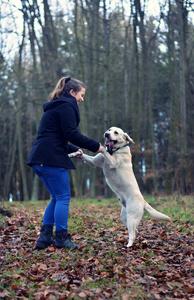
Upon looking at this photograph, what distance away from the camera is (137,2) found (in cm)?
1278

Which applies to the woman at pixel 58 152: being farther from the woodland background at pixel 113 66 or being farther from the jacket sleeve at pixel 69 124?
the woodland background at pixel 113 66

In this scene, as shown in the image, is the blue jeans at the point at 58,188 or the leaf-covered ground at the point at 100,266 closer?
the leaf-covered ground at the point at 100,266

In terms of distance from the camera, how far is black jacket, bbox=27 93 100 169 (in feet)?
15.1

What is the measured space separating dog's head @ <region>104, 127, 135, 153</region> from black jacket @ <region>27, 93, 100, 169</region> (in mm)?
560

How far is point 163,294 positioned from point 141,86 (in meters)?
14.4

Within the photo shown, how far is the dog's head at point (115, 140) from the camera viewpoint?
530 cm

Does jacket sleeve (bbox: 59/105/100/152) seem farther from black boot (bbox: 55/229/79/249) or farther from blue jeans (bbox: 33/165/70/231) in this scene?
black boot (bbox: 55/229/79/249)

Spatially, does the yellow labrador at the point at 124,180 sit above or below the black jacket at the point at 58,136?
below

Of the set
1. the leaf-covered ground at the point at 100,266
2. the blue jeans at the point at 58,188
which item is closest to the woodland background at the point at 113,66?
the leaf-covered ground at the point at 100,266

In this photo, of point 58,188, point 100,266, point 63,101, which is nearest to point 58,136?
point 63,101

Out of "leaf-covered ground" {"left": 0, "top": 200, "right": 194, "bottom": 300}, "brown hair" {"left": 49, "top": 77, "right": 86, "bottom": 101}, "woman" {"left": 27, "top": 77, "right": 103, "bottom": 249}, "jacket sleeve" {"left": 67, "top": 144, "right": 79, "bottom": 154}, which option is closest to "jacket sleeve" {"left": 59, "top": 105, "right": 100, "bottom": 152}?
"woman" {"left": 27, "top": 77, "right": 103, "bottom": 249}

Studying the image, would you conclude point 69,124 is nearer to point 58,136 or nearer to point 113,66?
point 58,136

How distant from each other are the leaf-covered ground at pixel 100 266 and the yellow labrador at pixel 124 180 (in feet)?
1.23

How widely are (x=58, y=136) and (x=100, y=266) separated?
175 cm
